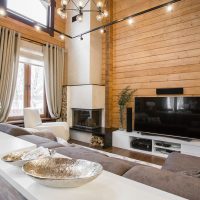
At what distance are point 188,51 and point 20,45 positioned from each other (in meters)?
3.91

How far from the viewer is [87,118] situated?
200 inches

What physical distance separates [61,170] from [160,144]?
3476mm

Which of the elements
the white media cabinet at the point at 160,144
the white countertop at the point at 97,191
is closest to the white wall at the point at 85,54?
the white media cabinet at the point at 160,144

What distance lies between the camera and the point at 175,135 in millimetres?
3746

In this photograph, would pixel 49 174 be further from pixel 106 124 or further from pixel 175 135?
pixel 106 124

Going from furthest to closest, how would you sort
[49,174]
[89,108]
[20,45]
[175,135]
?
1. [89,108]
2. [20,45]
3. [175,135]
4. [49,174]

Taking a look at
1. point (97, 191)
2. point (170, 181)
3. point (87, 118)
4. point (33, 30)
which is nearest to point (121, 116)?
point (87, 118)

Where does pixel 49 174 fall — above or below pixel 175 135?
above

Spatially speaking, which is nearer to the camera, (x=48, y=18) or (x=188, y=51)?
(x=188, y=51)

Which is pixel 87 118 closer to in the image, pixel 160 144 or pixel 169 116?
pixel 160 144

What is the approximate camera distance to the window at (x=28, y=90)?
15.4ft

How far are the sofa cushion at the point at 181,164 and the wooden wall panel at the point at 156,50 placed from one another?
82.8 inches

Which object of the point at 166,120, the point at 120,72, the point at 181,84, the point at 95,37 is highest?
the point at 95,37

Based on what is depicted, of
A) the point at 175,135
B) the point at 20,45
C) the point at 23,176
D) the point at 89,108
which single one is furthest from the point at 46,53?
the point at 23,176
